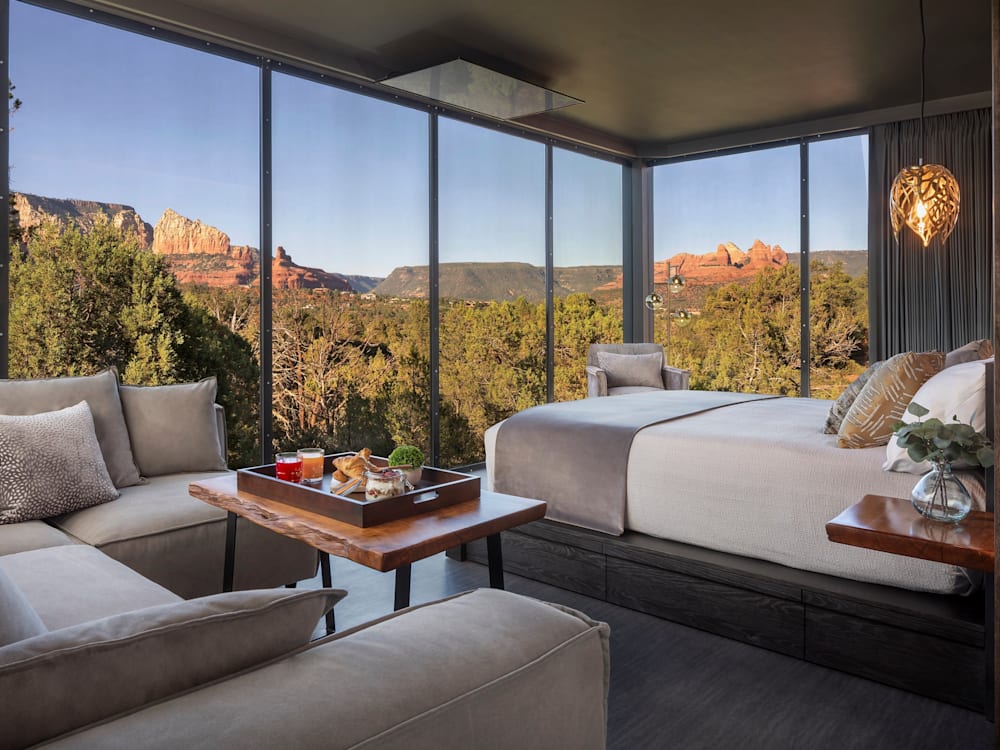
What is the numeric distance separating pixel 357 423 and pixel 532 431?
1.98 meters

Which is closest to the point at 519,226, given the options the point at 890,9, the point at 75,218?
the point at 890,9

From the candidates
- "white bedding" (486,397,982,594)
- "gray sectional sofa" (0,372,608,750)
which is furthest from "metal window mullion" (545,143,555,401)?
"gray sectional sofa" (0,372,608,750)

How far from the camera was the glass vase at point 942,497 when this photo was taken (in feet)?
6.35

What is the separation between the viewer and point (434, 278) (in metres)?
5.36

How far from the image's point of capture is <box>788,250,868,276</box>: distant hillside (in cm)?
607

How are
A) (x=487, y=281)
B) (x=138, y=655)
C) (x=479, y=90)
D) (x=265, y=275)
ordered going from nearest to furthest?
(x=138, y=655) < (x=265, y=275) < (x=479, y=90) < (x=487, y=281)

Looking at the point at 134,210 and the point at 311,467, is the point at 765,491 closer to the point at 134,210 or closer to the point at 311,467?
the point at 311,467

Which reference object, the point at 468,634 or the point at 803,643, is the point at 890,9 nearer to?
the point at 803,643

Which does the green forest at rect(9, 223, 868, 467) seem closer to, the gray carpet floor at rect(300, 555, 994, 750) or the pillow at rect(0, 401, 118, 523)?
the pillow at rect(0, 401, 118, 523)

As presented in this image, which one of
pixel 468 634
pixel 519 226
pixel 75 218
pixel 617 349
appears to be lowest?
pixel 468 634

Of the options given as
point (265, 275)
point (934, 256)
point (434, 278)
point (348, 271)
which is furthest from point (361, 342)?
point (934, 256)

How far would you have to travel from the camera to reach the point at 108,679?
0.82 metres

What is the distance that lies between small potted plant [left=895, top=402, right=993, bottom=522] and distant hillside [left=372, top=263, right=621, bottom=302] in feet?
12.3

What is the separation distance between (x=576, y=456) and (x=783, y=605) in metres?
0.99
